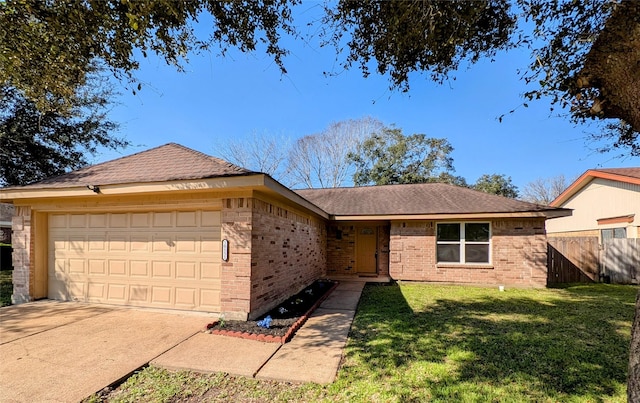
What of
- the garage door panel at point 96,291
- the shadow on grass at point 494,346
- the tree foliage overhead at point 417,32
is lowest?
the shadow on grass at point 494,346

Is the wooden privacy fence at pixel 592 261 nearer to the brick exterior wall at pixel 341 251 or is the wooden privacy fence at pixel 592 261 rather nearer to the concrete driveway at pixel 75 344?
the brick exterior wall at pixel 341 251

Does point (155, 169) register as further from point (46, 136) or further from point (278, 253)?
point (46, 136)

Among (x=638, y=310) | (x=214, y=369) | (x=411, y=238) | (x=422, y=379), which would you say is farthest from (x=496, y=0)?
(x=411, y=238)

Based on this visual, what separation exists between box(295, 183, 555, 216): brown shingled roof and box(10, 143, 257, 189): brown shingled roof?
6.38m

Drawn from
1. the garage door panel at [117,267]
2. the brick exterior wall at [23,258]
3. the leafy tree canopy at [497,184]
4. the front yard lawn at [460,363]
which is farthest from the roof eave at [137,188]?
the leafy tree canopy at [497,184]

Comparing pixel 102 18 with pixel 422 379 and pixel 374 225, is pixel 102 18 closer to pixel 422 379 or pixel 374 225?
pixel 422 379

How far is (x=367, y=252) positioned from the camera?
1316 centimetres

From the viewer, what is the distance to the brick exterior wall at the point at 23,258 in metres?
7.04

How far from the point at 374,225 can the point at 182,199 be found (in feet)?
Result: 28.1

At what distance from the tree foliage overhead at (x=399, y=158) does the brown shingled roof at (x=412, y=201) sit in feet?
35.3

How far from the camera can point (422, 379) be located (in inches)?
143

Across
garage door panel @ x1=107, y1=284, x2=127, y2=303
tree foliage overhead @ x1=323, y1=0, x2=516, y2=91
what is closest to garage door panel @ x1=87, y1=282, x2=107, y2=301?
garage door panel @ x1=107, y1=284, x2=127, y2=303

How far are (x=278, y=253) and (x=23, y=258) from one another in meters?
5.86

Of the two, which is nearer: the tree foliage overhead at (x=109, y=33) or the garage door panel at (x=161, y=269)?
the tree foliage overhead at (x=109, y=33)
